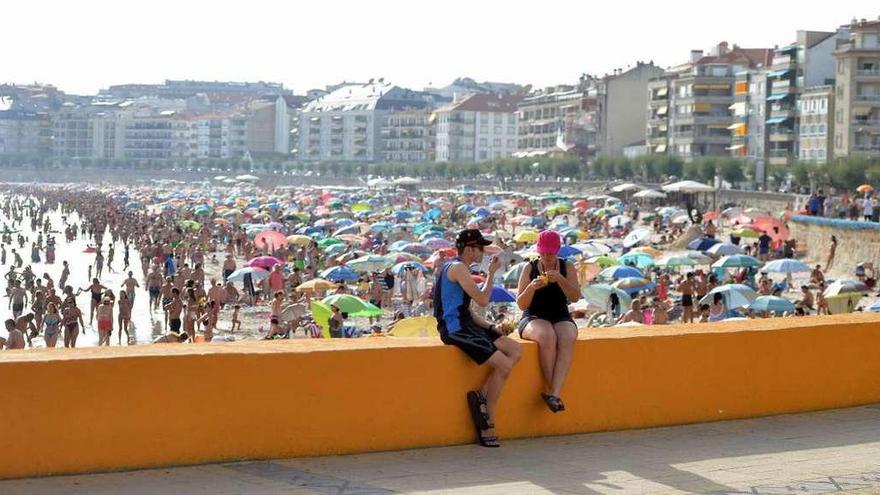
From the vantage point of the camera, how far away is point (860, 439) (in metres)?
7.89

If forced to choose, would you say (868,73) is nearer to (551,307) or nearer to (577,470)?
(551,307)

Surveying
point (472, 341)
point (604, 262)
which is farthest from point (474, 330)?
point (604, 262)

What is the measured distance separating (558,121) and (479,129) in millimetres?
23091

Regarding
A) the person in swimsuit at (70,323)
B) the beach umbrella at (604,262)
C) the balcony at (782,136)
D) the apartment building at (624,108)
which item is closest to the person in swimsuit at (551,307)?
the person in swimsuit at (70,323)

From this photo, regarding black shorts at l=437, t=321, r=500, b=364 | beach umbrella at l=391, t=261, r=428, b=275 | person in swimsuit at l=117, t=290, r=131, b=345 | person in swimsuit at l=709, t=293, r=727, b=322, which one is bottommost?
person in swimsuit at l=117, t=290, r=131, b=345

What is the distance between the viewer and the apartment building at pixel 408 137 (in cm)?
17050

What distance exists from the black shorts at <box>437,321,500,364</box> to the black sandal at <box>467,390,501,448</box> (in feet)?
0.59

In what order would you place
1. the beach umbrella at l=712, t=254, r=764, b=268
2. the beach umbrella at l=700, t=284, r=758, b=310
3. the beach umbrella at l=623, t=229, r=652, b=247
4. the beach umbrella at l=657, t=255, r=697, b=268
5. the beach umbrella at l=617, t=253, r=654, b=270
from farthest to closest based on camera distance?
1. the beach umbrella at l=623, t=229, r=652, b=247
2. the beach umbrella at l=617, t=253, r=654, b=270
3. the beach umbrella at l=657, t=255, r=697, b=268
4. the beach umbrella at l=712, t=254, r=764, b=268
5. the beach umbrella at l=700, t=284, r=758, b=310

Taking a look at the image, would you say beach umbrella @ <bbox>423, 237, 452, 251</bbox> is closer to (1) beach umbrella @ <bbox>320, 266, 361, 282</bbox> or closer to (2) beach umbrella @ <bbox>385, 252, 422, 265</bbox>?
(2) beach umbrella @ <bbox>385, 252, 422, 265</bbox>

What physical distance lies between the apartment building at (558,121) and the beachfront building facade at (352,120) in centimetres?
2437

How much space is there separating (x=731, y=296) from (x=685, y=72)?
87553 millimetres

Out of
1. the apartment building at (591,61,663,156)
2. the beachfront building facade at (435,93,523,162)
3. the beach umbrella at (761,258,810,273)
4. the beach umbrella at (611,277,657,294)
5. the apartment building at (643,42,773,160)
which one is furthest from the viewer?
the beachfront building facade at (435,93,523,162)

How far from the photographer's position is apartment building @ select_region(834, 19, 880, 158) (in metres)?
77.6

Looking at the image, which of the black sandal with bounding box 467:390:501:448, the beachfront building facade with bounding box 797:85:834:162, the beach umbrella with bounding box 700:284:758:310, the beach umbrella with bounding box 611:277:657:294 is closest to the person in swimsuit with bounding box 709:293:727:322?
the beach umbrella with bounding box 700:284:758:310
